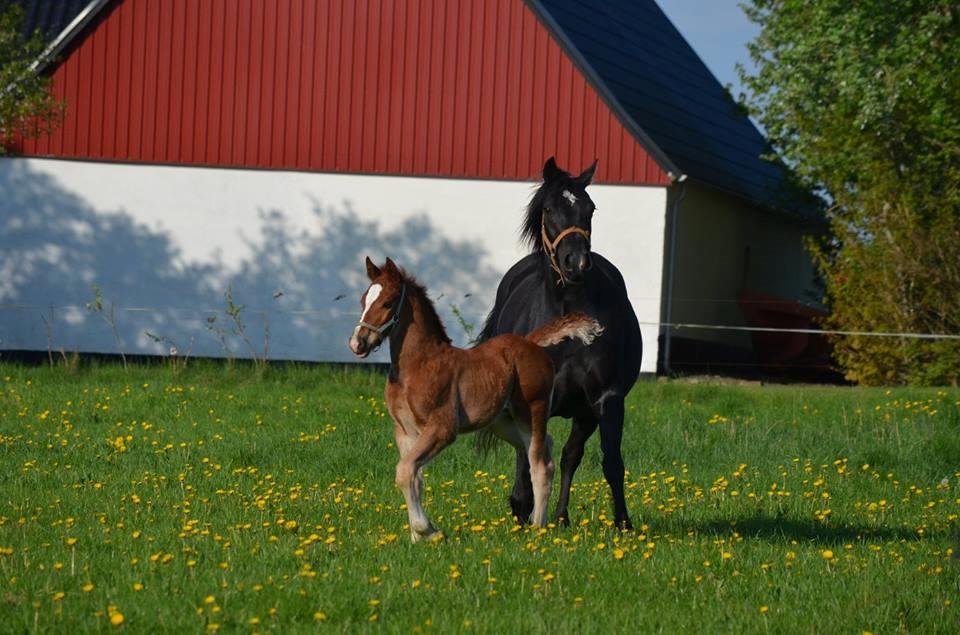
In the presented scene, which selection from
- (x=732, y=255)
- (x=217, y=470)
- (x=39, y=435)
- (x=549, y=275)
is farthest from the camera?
(x=732, y=255)

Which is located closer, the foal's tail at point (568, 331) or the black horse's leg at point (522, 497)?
the foal's tail at point (568, 331)

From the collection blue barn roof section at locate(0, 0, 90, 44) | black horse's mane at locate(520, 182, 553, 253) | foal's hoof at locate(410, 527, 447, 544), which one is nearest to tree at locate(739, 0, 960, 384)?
blue barn roof section at locate(0, 0, 90, 44)

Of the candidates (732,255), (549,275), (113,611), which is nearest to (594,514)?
(549,275)

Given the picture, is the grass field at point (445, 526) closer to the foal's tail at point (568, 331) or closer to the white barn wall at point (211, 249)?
the foal's tail at point (568, 331)

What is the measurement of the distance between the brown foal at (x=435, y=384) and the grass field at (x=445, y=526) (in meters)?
0.47

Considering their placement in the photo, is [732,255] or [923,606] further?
[732,255]

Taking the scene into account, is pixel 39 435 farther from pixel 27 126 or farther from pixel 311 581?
pixel 27 126

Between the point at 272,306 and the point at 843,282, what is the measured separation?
32.9 ft

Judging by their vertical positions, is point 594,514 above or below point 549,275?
below

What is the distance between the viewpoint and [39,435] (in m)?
13.9

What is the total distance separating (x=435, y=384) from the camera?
8141 mm

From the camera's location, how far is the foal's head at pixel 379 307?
776 centimetres

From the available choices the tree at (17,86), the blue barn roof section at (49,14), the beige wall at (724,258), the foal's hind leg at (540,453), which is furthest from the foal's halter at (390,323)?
the blue barn roof section at (49,14)

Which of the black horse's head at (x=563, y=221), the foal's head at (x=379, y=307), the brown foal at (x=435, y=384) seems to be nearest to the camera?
the foal's head at (x=379, y=307)
